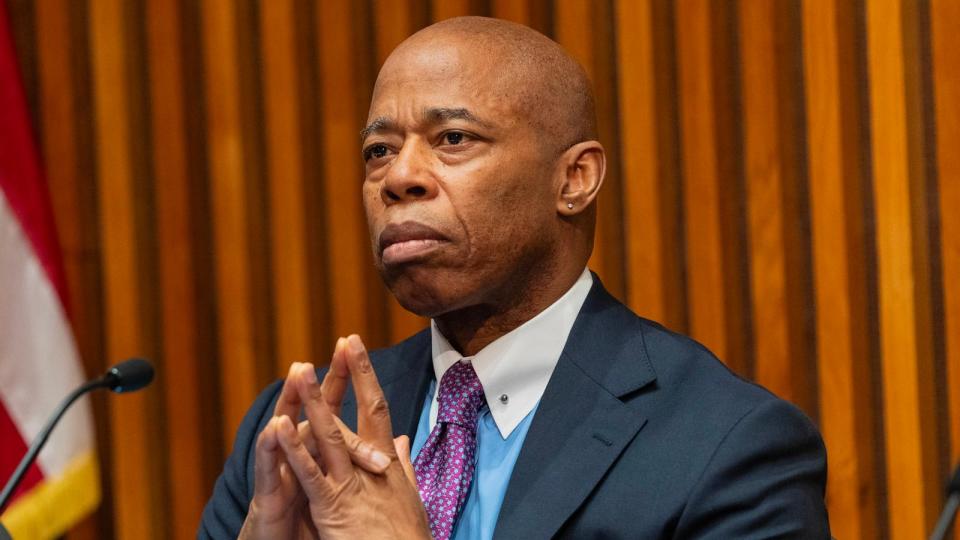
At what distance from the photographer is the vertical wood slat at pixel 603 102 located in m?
2.88

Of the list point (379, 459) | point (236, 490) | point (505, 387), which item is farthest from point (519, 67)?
point (236, 490)

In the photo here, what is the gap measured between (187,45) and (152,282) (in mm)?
579

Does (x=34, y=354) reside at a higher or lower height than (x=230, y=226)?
lower

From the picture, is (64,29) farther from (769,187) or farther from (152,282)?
(769,187)

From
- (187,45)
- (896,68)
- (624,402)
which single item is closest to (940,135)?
(896,68)

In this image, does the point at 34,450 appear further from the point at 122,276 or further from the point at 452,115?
the point at 122,276

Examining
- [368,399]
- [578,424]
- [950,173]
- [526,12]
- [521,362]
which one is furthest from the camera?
[526,12]

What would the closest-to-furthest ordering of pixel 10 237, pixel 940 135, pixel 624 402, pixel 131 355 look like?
pixel 624 402 → pixel 940 135 → pixel 10 237 → pixel 131 355

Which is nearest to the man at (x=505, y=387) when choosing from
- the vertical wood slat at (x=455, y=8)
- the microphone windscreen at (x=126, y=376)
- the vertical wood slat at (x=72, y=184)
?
the microphone windscreen at (x=126, y=376)

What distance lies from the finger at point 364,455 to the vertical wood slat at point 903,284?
1.39 meters

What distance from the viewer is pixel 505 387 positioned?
196 centimetres

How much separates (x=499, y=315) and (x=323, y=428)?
1.70ft

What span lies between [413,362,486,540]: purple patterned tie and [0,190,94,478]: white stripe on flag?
1.18m

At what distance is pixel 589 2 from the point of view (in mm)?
2912
